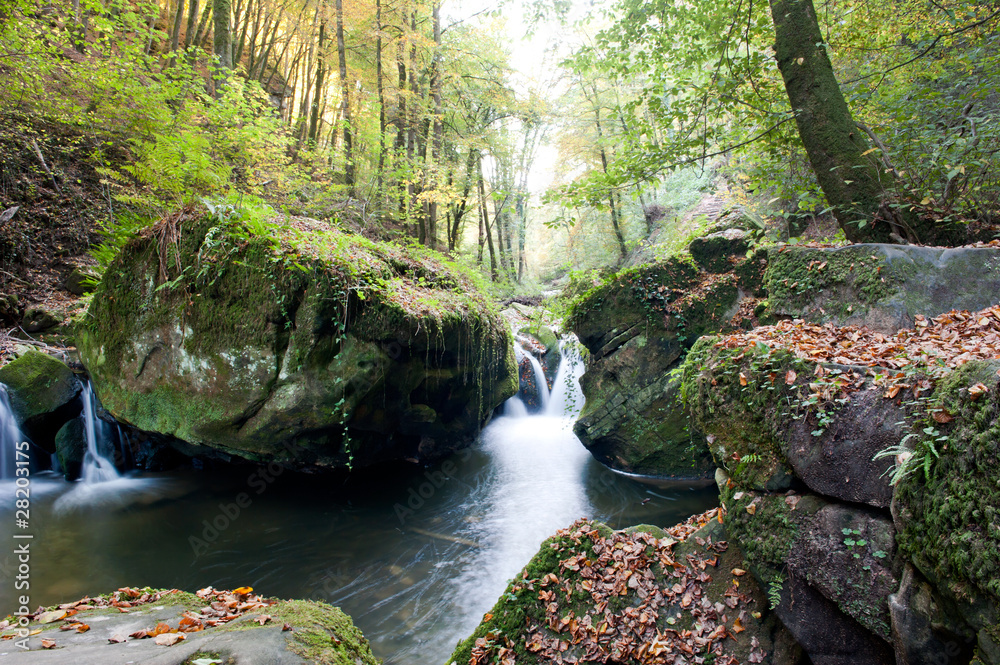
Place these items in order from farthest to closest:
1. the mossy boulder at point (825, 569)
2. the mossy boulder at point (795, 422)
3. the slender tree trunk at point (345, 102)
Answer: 1. the slender tree trunk at point (345, 102)
2. the mossy boulder at point (795, 422)
3. the mossy boulder at point (825, 569)

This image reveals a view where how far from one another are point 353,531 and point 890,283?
7488 mm

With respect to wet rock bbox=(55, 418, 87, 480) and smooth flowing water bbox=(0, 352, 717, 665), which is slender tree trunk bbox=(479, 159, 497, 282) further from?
wet rock bbox=(55, 418, 87, 480)

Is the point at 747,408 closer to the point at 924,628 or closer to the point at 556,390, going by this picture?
the point at 924,628

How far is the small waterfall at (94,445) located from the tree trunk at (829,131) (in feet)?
38.2

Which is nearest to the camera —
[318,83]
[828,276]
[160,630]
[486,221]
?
[160,630]

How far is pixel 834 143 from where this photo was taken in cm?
540

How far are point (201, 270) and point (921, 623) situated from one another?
7.73 meters

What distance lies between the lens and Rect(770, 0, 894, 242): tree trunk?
5.35 metres

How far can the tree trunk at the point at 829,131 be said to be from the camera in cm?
535

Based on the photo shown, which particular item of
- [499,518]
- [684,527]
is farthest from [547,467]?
[684,527]

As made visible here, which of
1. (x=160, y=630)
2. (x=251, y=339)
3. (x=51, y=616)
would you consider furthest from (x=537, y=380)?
(x=51, y=616)

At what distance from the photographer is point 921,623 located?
2.16 meters

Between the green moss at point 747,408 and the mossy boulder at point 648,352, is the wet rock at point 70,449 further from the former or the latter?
the green moss at point 747,408

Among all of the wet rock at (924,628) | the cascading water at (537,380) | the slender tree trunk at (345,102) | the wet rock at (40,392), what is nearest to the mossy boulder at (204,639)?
the wet rock at (924,628)
